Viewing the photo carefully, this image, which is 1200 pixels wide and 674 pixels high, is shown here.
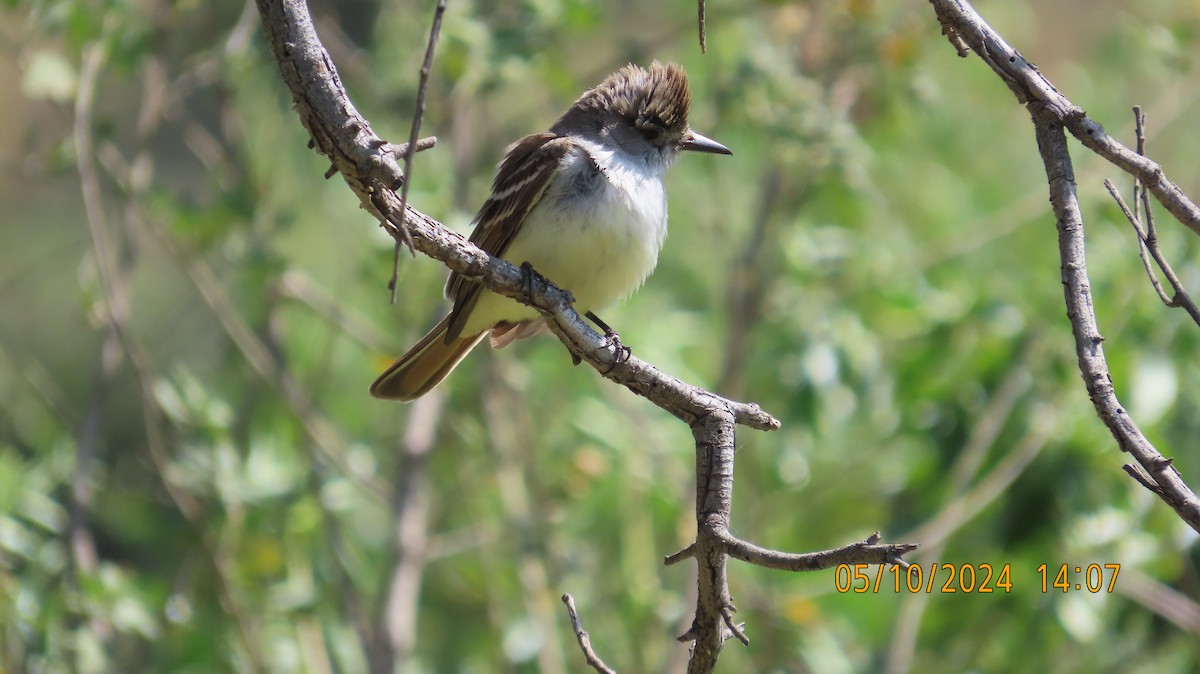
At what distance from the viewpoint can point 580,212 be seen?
357 cm

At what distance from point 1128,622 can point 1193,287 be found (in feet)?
5.28

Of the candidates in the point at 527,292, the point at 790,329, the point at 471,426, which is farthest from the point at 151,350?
the point at 527,292

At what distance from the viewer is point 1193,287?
438 centimetres

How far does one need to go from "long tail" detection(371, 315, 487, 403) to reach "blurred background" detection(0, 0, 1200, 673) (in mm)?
711

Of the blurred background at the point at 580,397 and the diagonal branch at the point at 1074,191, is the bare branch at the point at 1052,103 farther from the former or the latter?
the blurred background at the point at 580,397

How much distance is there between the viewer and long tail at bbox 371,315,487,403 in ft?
12.3

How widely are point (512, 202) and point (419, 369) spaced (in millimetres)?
622

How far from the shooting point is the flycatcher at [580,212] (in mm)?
3586

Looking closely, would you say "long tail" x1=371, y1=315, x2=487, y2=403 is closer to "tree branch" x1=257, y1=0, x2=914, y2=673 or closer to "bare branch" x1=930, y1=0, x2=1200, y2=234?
"tree branch" x1=257, y1=0, x2=914, y2=673

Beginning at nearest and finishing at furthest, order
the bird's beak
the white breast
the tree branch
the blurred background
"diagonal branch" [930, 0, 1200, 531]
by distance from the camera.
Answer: "diagonal branch" [930, 0, 1200, 531]
the tree branch
the white breast
the bird's beak
the blurred background

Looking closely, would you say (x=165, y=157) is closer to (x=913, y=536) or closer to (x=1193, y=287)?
(x=913, y=536)

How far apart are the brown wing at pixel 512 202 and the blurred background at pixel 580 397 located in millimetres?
599
